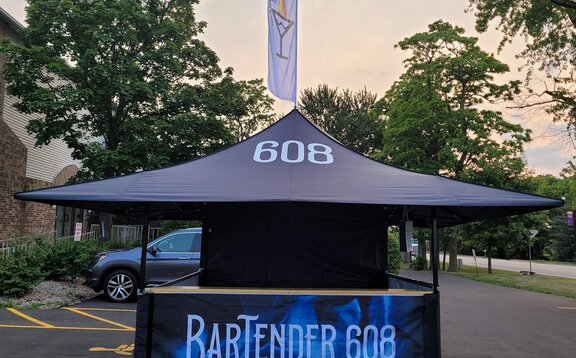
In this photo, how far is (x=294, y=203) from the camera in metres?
6.21

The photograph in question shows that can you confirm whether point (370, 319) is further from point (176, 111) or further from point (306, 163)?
point (176, 111)

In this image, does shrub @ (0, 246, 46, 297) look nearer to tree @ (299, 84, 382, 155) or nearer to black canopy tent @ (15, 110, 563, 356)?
black canopy tent @ (15, 110, 563, 356)

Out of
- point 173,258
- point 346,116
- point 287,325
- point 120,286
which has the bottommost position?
point 120,286

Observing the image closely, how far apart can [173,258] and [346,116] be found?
95.5 ft

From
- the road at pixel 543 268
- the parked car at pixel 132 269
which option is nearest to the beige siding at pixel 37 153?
the parked car at pixel 132 269

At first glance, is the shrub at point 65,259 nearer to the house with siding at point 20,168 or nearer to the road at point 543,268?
the house with siding at point 20,168

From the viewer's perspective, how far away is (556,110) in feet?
51.9

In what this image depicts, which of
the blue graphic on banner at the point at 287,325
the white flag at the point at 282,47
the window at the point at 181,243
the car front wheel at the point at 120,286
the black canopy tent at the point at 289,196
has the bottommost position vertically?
the car front wheel at the point at 120,286

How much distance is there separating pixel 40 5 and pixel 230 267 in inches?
586

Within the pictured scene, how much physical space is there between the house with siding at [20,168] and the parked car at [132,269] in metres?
7.26

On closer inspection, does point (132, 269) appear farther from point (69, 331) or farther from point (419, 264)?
point (419, 264)

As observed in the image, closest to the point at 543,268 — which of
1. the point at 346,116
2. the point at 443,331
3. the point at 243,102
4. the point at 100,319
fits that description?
the point at 346,116

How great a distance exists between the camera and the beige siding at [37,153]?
716 inches

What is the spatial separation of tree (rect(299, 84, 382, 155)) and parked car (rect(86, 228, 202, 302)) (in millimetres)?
26530
